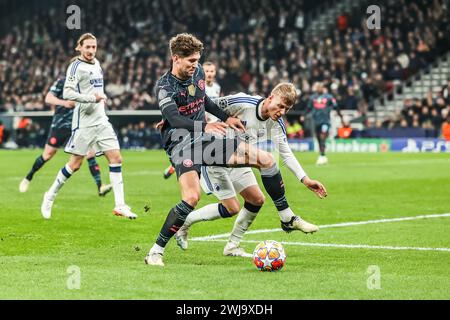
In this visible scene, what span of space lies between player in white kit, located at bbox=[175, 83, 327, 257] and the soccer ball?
93 cm

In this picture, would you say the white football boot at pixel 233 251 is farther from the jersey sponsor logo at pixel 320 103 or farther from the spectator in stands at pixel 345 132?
the spectator in stands at pixel 345 132

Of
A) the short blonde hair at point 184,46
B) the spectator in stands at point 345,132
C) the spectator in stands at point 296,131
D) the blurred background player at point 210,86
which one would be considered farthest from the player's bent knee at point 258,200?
the spectator in stands at point 296,131

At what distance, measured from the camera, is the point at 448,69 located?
40.2m

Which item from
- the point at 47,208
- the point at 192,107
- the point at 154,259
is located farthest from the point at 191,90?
the point at 47,208

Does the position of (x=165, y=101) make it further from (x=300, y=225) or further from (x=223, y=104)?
(x=300, y=225)

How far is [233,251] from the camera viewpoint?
34.2 ft

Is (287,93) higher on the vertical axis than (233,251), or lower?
higher

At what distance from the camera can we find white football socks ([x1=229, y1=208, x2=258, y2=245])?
10539 mm

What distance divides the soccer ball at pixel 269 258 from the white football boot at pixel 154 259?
0.93 m

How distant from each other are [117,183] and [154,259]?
4.53 m

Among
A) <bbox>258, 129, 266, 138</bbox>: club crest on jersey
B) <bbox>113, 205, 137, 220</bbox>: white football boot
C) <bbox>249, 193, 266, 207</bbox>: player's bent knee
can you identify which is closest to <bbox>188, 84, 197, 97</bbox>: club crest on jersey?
<bbox>258, 129, 266, 138</bbox>: club crest on jersey

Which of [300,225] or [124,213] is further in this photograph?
[124,213]

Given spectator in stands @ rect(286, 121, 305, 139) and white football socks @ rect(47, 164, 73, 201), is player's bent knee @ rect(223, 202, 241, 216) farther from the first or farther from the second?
spectator in stands @ rect(286, 121, 305, 139)
